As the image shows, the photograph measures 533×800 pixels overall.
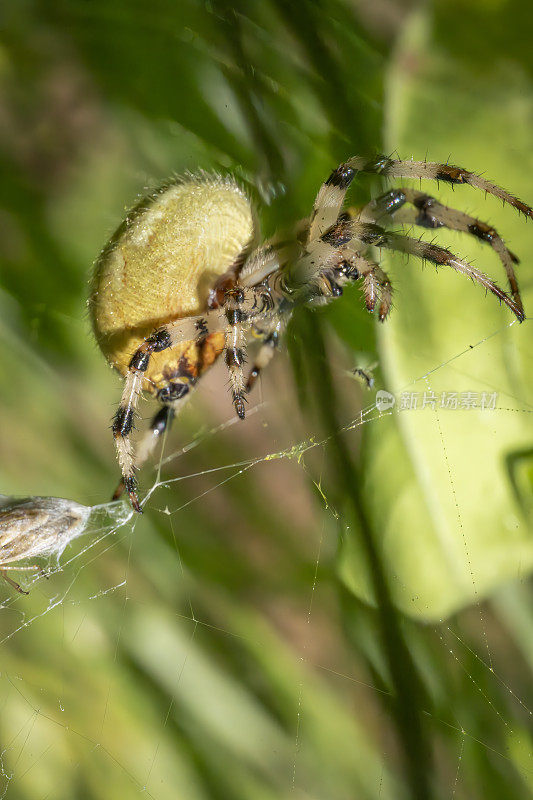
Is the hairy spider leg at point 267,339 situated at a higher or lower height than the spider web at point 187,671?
higher

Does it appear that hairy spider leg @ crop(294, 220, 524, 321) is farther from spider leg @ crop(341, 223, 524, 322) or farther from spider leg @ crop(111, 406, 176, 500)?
spider leg @ crop(111, 406, 176, 500)

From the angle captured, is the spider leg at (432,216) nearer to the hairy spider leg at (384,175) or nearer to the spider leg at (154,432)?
the hairy spider leg at (384,175)

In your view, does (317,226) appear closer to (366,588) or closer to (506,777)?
(366,588)

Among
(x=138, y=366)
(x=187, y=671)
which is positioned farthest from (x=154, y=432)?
(x=187, y=671)

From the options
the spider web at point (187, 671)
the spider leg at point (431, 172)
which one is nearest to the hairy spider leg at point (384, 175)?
the spider leg at point (431, 172)

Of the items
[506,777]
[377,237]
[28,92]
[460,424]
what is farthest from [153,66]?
[506,777]
